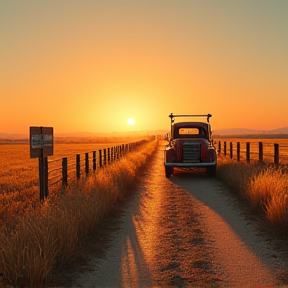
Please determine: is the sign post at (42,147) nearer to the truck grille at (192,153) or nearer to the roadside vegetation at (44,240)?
the roadside vegetation at (44,240)

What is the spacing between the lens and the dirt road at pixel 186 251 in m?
4.68

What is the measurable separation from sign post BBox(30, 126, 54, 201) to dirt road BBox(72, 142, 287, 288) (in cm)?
229

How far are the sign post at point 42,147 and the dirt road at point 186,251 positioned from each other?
229 cm

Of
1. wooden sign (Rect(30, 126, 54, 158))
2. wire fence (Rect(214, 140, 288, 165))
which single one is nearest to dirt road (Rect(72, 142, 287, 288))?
wooden sign (Rect(30, 126, 54, 158))

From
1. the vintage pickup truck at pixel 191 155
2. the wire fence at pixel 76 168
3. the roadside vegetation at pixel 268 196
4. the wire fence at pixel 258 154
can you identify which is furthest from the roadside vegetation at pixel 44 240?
the wire fence at pixel 258 154

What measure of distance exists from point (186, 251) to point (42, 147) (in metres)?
4.72

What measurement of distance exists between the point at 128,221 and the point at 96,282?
3.47m

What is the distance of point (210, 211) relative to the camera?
→ 9.03 meters

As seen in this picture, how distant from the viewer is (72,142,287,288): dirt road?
15.3 ft

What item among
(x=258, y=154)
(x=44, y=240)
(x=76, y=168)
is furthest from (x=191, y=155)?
(x=258, y=154)

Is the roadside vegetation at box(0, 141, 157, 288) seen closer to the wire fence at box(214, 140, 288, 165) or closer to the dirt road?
the dirt road

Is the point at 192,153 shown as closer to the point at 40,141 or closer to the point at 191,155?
the point at 191,155

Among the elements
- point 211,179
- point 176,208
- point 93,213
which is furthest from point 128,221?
point 211,179

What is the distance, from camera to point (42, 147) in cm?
884
